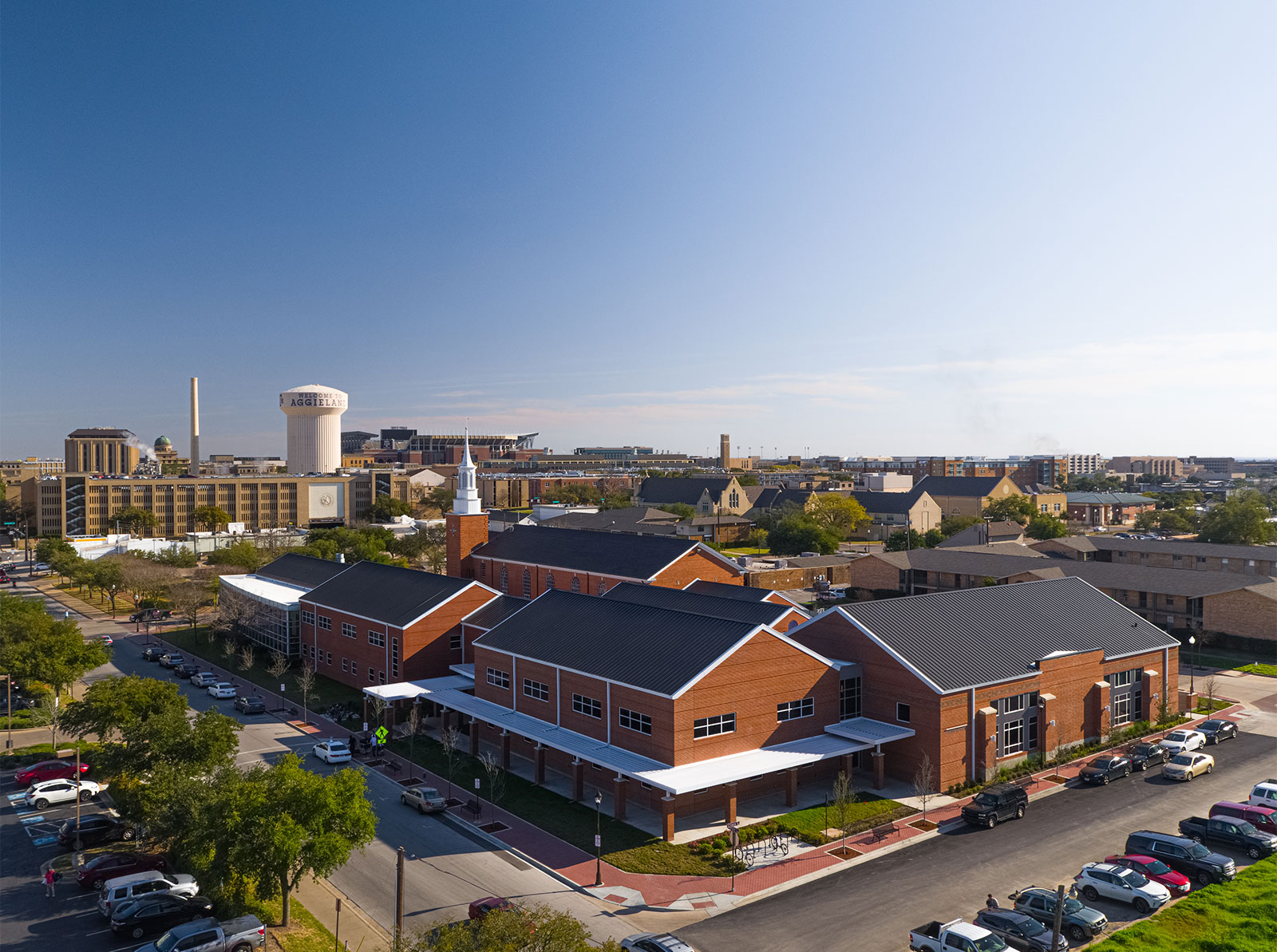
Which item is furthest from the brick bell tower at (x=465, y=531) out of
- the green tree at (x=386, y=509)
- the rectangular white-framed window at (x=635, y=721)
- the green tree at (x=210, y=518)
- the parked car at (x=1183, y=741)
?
the green tree at (x=386, y=509)

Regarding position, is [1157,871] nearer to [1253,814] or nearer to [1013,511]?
[1253,814]

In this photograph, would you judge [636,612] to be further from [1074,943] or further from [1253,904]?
[1253,904]

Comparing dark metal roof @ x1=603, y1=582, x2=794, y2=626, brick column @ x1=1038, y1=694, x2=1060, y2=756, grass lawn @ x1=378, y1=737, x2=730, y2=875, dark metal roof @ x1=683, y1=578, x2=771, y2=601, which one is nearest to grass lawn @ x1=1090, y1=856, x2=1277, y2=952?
grass lawn @ x1=378, y1=737, x2=730, y2=875

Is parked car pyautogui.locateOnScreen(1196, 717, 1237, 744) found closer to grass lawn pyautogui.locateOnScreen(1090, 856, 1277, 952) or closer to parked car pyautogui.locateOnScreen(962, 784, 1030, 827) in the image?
parked car pyautogui.locateOnScreen(962, 784, 1030, 827)

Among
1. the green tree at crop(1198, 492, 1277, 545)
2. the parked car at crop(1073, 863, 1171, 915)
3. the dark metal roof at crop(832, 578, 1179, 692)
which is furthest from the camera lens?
the green tree at crop(1198, 492, 1277, 545)

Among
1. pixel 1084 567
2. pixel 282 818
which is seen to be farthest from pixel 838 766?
pixel 1084 567

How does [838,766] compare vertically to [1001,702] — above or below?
below
